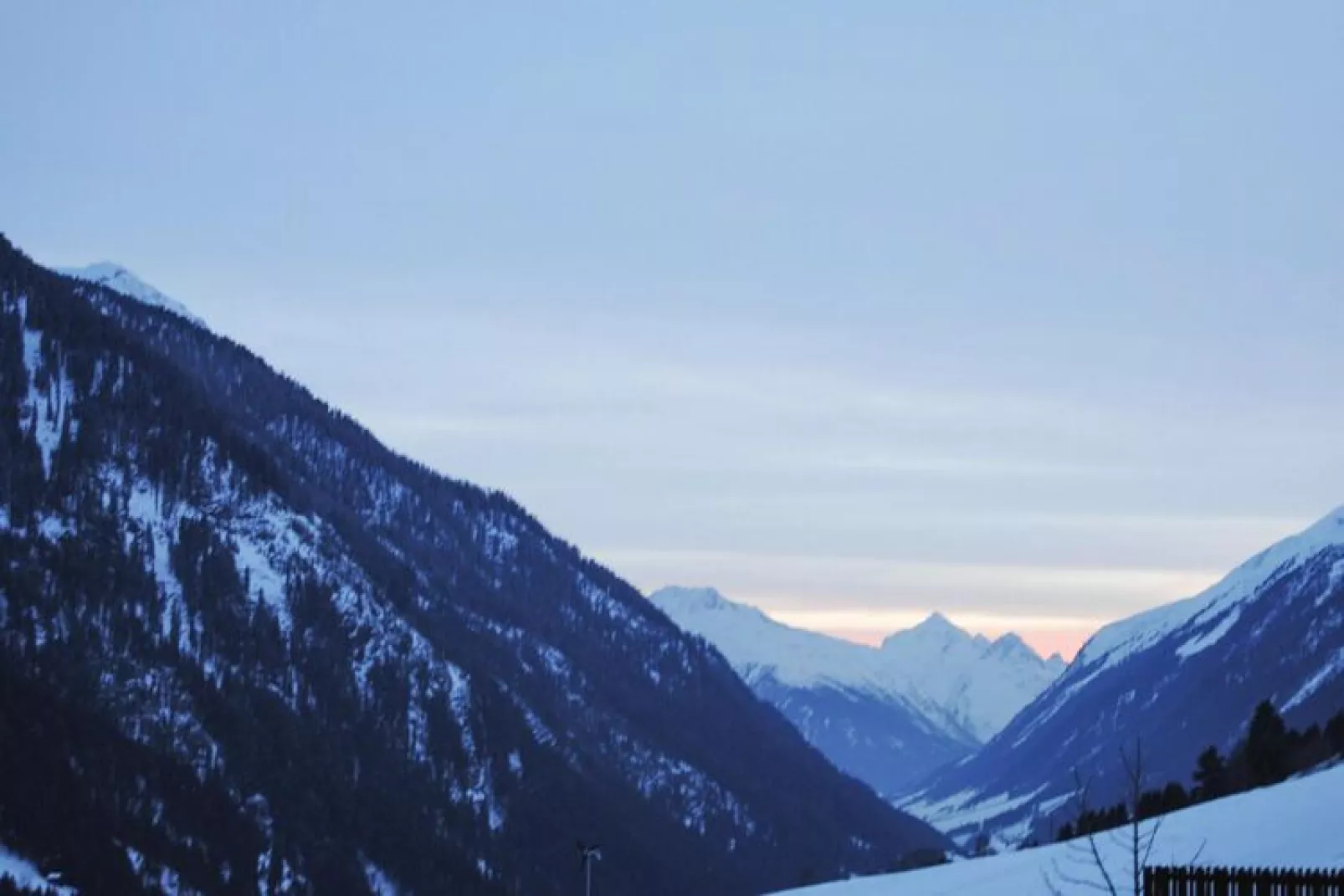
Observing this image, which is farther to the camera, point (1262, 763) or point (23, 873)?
point (23, 873)

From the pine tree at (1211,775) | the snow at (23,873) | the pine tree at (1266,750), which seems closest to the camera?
the pine tree at (1266,750)

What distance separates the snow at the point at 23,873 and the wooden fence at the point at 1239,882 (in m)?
160

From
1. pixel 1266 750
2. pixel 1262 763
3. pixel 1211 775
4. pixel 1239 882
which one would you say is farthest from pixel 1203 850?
pixel 1211 775

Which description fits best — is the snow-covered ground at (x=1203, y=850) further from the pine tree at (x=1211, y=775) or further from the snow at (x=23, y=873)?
the snow at (x=23, y=873)

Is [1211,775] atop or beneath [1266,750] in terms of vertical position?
beneath

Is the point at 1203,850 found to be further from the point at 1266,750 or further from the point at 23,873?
the point at 23,873

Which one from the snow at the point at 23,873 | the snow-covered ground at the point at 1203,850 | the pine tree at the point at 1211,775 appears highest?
the pine tree at the point at 1211,775

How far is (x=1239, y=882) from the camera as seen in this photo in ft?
129

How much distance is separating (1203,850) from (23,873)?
14435 centimetres

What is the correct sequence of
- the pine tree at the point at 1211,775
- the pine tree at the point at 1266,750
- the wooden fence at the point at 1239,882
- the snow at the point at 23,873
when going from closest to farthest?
the wooden fence at the point at 1239,882 < the pine tree at the point at 1266,750 < the pine tree at the point at 1211,775 < the snow at the point at 23,873

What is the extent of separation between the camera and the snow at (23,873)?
18638 centimetres

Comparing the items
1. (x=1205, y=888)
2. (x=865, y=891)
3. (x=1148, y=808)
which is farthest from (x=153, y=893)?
(x=1205, y=888)

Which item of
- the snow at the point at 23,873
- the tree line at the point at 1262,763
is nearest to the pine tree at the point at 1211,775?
the tree line at the point at 1262,763

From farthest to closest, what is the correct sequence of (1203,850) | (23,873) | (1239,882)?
(23,873) < (1203,850) < (1239,882)
